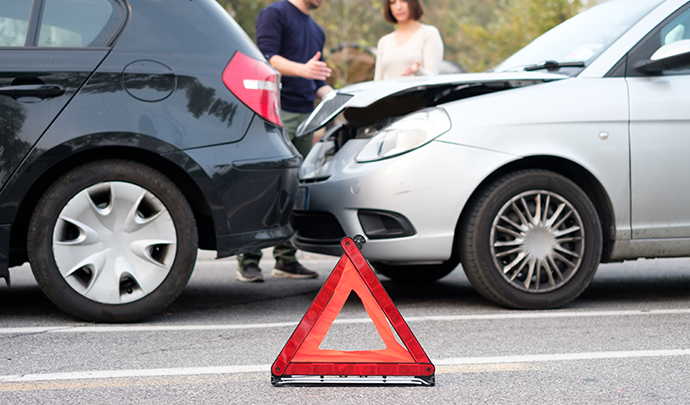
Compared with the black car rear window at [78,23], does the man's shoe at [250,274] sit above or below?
below

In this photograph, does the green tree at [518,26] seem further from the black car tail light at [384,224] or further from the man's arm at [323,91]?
the black car tail light at [384,224]

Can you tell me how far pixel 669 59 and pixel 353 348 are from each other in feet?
7.77

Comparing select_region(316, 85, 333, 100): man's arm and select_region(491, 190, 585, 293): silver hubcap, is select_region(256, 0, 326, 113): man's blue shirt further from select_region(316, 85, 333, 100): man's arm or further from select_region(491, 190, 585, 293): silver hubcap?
select_region(491, 190, 585, 293): silver hubcap

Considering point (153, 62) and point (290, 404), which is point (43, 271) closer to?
point (153, 62)

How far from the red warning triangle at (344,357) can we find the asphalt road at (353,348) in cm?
7

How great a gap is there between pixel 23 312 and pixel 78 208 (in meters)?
0.82

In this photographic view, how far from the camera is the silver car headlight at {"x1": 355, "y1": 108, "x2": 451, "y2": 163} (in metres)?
3.73

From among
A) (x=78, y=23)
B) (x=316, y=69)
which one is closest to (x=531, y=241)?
(x=316, y=69)

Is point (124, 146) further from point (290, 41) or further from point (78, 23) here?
point (290, 41)

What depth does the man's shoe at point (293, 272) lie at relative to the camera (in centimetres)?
519

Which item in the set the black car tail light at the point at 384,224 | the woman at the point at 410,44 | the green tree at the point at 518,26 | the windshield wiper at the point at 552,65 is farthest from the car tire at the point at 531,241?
the green tree at the point at 518,26

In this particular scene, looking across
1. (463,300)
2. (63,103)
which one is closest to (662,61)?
(463,300)

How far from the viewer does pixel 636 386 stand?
2.52 metres

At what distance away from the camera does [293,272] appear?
5.22m
